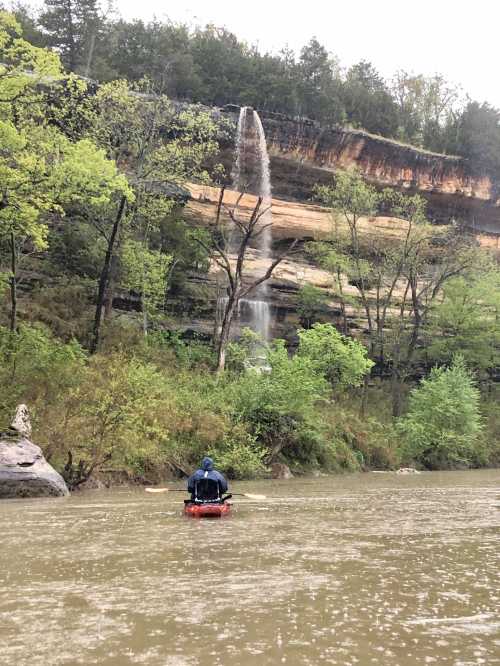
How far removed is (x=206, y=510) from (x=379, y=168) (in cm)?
4402

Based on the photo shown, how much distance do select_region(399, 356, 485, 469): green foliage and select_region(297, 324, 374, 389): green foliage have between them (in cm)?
326

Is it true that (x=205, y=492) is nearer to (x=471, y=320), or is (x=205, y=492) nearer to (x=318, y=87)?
(x=471, y=320)

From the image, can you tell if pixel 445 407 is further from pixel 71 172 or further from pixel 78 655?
pixel 78 655

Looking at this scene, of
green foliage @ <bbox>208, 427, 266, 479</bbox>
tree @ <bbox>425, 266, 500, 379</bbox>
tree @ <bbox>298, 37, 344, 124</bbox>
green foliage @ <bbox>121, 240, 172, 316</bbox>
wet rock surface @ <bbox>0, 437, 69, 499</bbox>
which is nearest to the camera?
wet rock surface @ <bbox>0, 437, 69, 499</bbox>

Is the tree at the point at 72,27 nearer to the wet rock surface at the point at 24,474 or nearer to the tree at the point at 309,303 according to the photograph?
the tree at the point at 309,303

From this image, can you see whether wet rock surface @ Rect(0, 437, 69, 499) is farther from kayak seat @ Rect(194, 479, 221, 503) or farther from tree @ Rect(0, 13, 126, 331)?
tree @ Rect(0, 13, 126, 331)

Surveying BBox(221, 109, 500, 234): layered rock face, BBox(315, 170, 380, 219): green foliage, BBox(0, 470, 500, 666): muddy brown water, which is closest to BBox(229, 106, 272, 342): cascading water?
BBox(221, 109, 500, 234): layered rock face

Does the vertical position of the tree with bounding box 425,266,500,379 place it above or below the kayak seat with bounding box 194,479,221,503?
above

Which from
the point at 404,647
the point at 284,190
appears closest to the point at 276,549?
the point at 404,647

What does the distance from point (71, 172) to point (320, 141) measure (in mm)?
31632

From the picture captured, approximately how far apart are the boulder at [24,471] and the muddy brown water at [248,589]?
2298 mm

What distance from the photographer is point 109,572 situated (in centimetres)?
662

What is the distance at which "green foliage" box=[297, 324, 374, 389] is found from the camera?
30.6 m

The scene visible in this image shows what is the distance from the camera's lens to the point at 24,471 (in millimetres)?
13734
